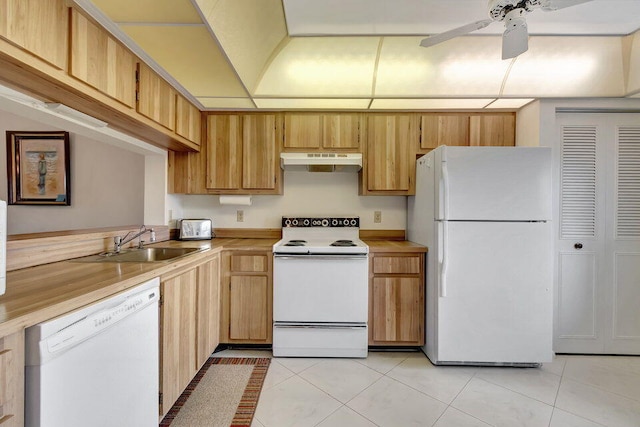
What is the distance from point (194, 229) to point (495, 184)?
2.69 meters

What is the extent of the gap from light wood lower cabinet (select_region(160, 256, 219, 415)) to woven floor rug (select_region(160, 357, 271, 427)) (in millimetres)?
149

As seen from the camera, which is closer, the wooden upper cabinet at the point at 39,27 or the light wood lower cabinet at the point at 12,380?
the light wood lower cabinet at the point at 12,380

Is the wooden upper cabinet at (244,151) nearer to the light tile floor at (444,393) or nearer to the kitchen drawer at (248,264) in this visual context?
the kitchen drawer at (248,264)

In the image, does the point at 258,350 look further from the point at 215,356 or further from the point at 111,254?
the point at 111,254

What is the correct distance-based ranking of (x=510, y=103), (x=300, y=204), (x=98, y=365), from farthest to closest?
(x=300, y=204) → (x=510, y=103) → (x=98, y=365)

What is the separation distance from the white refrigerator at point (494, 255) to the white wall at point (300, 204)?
35.8 inches

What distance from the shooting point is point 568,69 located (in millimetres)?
2154

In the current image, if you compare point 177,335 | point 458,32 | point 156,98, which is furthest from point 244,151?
point 458,32

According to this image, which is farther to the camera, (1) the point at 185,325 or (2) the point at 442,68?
(2) the point at 442,68

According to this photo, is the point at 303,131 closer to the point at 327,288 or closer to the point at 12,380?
the point at 327,288

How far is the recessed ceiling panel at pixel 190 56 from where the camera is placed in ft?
4.83

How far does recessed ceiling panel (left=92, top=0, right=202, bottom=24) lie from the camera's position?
126 cm

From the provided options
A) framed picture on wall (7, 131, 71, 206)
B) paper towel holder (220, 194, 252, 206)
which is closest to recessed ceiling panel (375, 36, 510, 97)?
paper towel holder (220, 194, 252, 206)

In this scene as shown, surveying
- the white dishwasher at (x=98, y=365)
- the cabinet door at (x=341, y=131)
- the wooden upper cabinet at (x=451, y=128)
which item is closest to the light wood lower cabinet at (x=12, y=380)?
the white dishwasher at (x=98, y=365)
